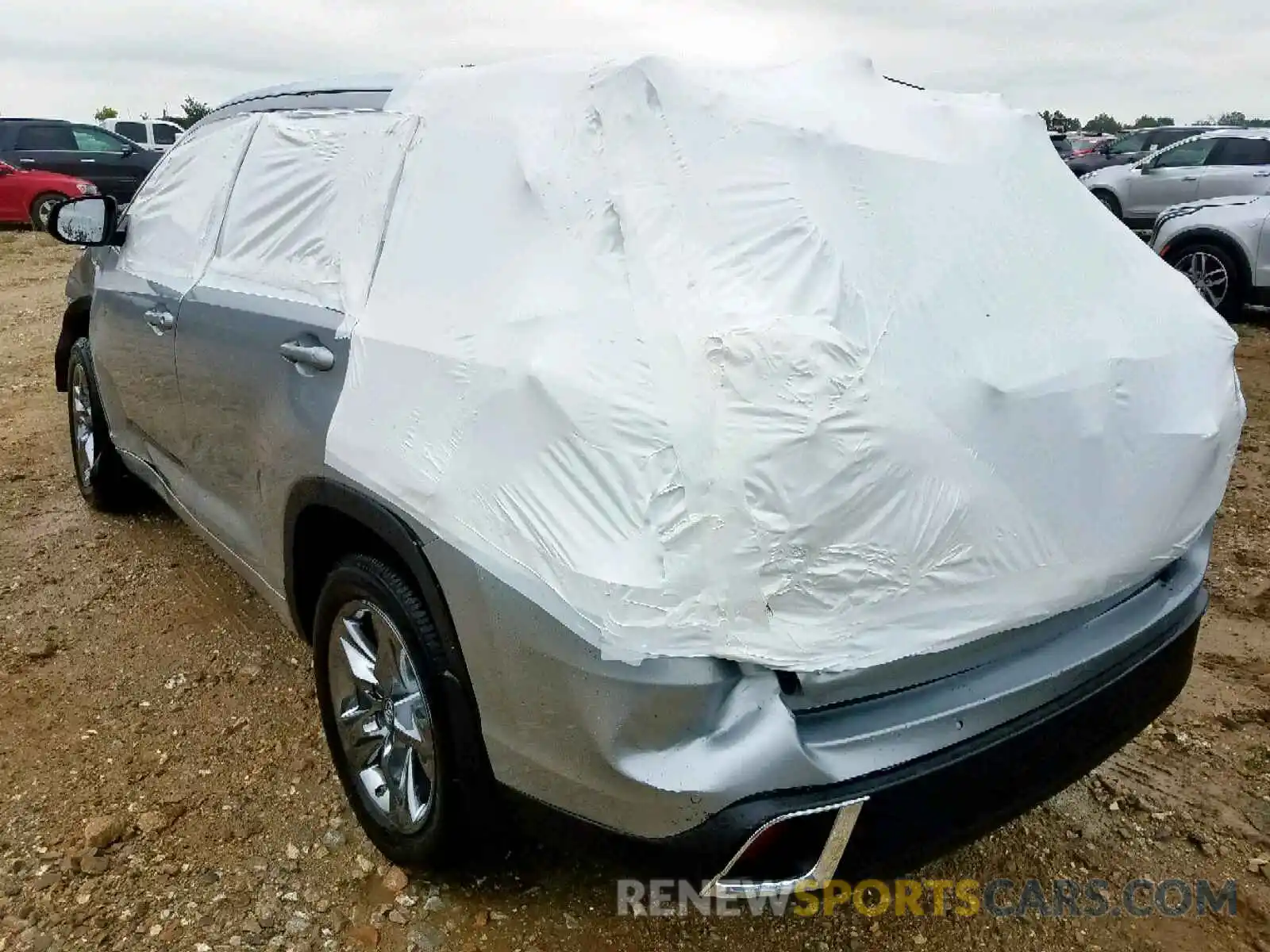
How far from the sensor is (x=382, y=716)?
96.8 inches

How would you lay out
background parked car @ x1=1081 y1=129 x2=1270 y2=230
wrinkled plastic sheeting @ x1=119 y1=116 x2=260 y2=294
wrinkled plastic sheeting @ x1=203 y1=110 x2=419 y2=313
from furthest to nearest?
background parked car @ x1=1081 y1=129 x2=1270 y2=230
wrinkled plastic sheeting @ x1=119 y1=116 x2=260 y2=294
wrinkled plastic sheeting @ x1=203 y1=110 x2=419 y2=313

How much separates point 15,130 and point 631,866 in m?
18.6

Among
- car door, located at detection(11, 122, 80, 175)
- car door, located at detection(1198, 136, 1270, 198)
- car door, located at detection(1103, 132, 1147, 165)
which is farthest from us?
car door, located at detection(1103, 132, 1147, 165)

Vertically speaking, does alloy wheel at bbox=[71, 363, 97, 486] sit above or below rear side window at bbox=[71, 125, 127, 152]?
above

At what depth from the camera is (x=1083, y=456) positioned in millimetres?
1907

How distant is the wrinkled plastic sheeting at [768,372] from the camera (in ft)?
5.42

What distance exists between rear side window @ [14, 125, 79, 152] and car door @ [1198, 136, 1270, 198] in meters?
16.6

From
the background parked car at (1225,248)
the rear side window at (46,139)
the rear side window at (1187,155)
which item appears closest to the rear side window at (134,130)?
the rear side window at (46,139)

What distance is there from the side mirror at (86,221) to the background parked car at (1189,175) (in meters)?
11.9

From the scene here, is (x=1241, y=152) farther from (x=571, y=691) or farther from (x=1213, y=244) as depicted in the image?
(x=571, y=691)

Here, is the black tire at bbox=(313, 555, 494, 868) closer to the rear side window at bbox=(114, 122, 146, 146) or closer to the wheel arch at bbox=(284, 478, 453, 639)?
the wheel arch at bbox=(284, 478, 453, 639)

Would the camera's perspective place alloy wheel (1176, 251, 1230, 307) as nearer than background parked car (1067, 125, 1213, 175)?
Yes

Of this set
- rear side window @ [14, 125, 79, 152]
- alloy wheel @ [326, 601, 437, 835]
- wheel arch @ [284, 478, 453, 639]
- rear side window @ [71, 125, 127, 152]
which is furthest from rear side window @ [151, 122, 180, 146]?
alloy wheel @ [326, 601, 437, 835]

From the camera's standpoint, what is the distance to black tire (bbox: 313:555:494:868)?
6.73 ft
